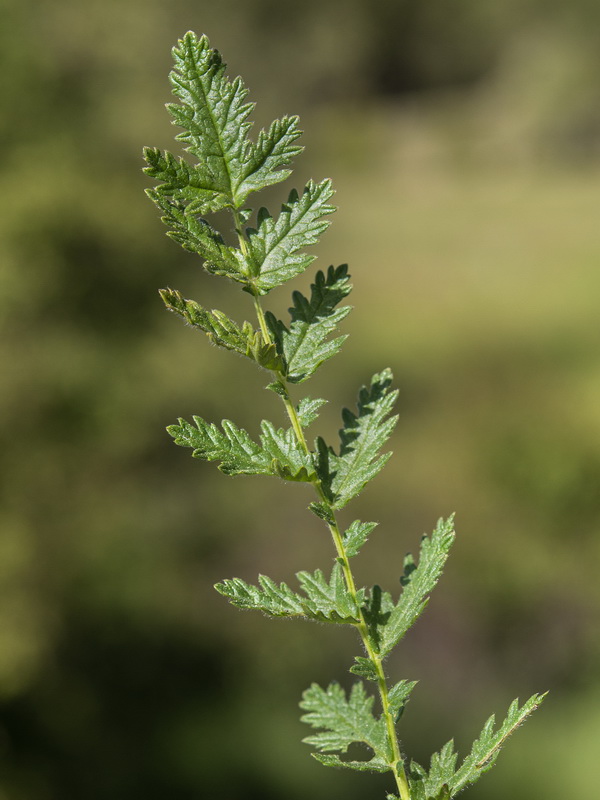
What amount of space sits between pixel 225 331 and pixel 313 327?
4.8 inches

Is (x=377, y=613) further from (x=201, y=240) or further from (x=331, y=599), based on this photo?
(x=201, y=240)

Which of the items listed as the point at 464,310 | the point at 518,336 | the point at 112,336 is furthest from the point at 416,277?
the point at 112,336

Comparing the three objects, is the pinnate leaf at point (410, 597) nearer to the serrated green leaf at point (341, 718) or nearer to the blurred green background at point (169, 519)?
the serrated green leaf at point (341, 718)

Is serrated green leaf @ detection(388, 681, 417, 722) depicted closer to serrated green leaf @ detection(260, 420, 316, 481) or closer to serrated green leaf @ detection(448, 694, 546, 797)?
serrated green leaf @ detection(448, 694, 546, 797)

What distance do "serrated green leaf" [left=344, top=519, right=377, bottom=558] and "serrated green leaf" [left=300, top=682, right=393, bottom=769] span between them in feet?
0.51

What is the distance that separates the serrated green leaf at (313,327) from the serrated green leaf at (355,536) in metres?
0.15

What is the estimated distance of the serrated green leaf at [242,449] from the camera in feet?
2.42

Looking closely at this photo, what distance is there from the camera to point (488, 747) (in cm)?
71

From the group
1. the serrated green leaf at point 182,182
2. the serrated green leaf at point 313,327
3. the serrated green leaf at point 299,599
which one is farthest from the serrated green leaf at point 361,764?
the serrated green leaf at point 182,182

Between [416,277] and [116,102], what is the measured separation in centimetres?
1184

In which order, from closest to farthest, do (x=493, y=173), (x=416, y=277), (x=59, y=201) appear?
(x=59, y=201) < (x=416, y=277) < (x=493, y=173)

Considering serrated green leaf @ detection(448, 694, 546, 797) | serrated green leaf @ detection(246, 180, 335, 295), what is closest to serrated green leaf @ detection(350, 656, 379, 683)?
serrated green leaf @ detection(448, 694, 546, 797)

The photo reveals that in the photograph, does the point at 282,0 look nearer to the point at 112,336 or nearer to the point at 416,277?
the point at 416,277

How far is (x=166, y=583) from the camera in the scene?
8734 millimetres
